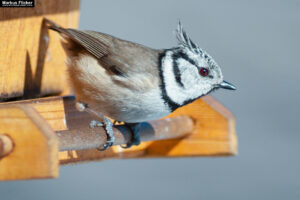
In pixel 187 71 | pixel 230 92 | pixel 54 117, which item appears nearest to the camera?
pixel 54 117

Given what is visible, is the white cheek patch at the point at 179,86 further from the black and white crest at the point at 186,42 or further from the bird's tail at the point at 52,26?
the bird's tail at the point at 52,26

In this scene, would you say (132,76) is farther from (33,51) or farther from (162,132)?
(33,51)

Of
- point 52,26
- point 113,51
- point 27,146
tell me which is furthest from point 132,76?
point 27,146

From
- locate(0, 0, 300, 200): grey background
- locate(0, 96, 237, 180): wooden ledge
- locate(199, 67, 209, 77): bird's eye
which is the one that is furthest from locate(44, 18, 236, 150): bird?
locate(0, 0, 300, 200): grey background

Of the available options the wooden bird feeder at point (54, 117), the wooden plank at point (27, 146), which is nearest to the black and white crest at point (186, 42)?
the wooden bird feeder at point (54, 117)

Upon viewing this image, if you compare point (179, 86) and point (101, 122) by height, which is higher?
point (179, 86)

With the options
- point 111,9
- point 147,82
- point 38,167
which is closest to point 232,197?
point 111,9
